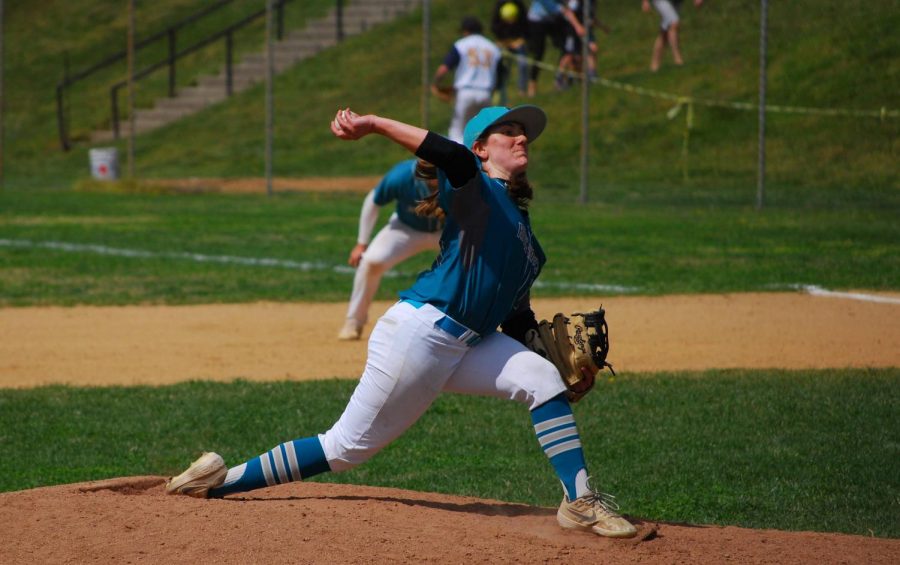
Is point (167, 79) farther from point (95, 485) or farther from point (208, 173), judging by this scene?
point (95, 485)

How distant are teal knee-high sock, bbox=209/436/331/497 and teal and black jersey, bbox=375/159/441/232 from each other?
448cm

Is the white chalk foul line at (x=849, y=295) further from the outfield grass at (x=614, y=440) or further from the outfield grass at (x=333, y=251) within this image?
the outfield grass at (x=614, y=440)

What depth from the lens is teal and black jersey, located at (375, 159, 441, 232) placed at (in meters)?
10.0

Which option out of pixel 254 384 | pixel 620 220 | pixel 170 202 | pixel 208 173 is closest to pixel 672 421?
pixel 254 384

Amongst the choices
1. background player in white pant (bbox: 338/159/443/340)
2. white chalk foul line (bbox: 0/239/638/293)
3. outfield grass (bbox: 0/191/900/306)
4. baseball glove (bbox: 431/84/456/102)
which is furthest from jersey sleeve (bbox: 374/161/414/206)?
baseball glove (bbox: 431/84/456/102)

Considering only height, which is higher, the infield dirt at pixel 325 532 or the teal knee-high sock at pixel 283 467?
the teal knee-high sock at pixel 283 467

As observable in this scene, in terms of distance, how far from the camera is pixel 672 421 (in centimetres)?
796

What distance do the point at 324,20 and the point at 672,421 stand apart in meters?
28.0

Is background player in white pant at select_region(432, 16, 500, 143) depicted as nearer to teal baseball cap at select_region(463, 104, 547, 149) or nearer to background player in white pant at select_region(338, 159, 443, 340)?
background player in white pant at select_region(338, 159, 443, 340)

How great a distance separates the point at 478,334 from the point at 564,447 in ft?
1.79

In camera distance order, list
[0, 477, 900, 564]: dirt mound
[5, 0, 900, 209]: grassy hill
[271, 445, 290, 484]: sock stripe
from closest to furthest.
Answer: [0, 477, 900, 564]: dirt mound, [271, 445, 290, 484]: sock stripe, [5, 0, 900, 209]: grassy hill

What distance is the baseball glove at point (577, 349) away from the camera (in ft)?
17.8

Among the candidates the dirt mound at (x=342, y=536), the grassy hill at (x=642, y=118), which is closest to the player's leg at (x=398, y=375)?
the dirt mound at (x=342, y=536)

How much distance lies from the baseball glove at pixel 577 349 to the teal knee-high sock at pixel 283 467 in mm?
994
